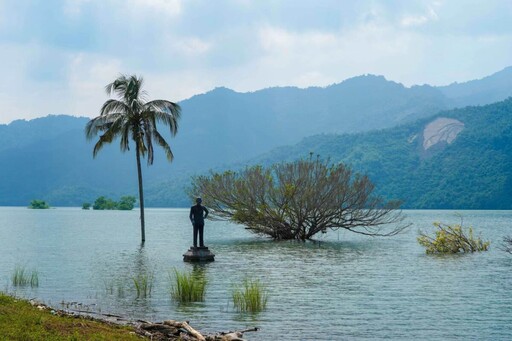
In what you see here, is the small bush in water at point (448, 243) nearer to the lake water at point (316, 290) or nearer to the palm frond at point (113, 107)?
the lake water at point (316, 290)

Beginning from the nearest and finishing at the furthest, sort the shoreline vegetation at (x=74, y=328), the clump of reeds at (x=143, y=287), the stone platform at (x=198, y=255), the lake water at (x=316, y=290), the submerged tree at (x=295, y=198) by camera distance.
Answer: the shoreline vegetation at (x=74, y=328) < the lake water at (x=316, y=290) < the clump of reeds at (x=143, y=287) < the stone platform at (x=198, y=255) < the submerged tree at (x=295, y=198)

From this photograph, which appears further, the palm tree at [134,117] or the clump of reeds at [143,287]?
the palm tree at [134,117]

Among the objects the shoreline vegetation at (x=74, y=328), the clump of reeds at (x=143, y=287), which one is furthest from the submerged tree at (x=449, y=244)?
the shoreline vegetation at (x=74, y=328)

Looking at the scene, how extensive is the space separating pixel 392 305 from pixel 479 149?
19005cm

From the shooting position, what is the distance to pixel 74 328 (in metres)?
13.2

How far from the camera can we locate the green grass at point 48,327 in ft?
39.6

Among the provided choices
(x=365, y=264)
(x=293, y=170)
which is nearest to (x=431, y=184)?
(x=293, y=170)

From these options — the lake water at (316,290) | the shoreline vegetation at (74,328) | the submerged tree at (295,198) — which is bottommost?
the lake water at (316,290)

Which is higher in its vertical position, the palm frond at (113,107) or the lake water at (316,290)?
the palm frond at (113,107)

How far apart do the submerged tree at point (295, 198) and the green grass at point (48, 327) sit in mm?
38550

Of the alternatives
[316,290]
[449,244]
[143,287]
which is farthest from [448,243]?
[143,287]

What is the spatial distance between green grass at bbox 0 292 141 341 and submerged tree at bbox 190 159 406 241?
3855 cm

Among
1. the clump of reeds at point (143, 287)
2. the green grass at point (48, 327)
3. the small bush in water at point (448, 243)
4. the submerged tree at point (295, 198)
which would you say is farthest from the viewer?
the submerged tree at point (295, 198)

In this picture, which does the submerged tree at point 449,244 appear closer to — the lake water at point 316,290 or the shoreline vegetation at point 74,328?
the lake water at point 316,290
